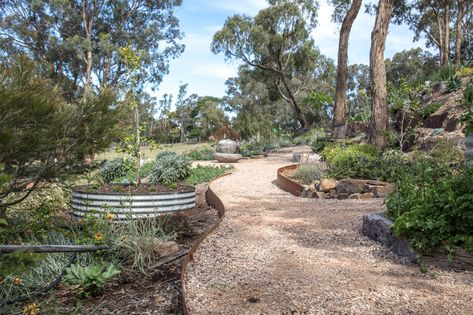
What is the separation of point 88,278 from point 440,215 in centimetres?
290

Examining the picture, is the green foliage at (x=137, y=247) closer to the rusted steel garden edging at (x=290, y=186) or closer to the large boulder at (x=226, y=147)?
the rusted steel garden edging at (x=290, y=186)

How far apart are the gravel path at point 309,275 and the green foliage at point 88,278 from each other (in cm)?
61

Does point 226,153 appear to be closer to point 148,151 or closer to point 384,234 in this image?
point 148,151

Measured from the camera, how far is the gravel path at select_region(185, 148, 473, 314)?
2.74 meters

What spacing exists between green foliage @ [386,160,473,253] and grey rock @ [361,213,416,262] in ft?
0.35

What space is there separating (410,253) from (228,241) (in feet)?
5.76

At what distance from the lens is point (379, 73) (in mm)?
10930

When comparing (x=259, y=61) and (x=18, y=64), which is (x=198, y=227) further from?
(x=259, y=61)

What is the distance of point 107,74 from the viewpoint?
24.6 meters

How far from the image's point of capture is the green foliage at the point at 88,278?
305 cm

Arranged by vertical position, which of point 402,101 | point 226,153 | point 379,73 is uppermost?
point 379,73

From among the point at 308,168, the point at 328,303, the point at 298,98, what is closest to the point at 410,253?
the point at 328,303

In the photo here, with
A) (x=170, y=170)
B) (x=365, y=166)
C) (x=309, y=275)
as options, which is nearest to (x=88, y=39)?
(x=170, y=170)

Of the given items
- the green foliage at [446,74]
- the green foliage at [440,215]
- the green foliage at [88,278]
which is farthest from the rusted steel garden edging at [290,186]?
the green foliage at [446,74]
